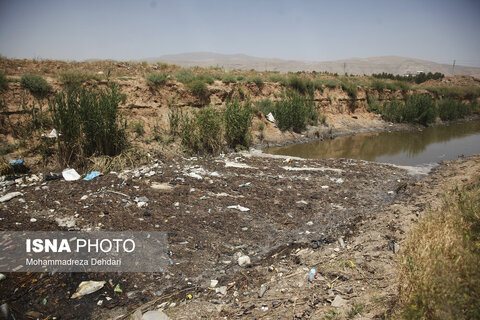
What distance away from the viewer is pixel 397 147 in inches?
466

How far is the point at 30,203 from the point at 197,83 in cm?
799

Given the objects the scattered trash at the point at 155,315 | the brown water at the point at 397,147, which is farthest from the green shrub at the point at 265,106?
the scattered trash at the point at 155,315

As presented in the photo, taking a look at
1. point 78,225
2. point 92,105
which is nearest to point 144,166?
point 92,105

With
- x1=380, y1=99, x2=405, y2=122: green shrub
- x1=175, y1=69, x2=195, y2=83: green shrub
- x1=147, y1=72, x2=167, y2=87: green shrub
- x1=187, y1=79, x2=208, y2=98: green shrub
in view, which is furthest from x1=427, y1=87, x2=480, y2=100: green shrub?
x1=147, y1=72, x2=167, y2=87: green shrub

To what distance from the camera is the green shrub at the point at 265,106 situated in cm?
1246

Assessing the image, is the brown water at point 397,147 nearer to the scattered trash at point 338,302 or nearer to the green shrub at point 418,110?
the green shrub at point 418,110

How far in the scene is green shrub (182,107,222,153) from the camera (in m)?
8.42

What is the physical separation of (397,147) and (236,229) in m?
10.5

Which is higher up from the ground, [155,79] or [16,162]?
[155,79]

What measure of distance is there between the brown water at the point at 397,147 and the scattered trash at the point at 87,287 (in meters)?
7.97

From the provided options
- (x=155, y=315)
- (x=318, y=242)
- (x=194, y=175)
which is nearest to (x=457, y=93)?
(x=194, y=175)

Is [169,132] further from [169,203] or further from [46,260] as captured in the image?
[46,260]

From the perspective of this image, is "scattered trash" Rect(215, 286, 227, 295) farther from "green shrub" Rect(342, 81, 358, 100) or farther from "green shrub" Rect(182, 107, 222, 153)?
"green shrub" Rect(342, 81, 358, 100)

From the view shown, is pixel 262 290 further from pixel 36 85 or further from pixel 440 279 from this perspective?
pixel 36 85
